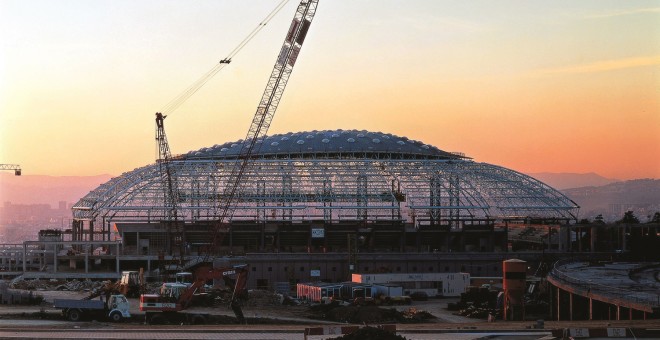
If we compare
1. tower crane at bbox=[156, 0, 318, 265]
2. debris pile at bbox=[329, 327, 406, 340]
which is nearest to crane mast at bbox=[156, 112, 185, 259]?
tower crane at bbox=[156, 0, 318, 265]

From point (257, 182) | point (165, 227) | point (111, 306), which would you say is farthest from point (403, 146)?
point (111, 306)

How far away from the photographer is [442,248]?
13012 centimetres

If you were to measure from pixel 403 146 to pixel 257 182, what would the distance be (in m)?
21.9

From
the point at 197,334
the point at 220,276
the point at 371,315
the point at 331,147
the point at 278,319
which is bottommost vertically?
the point at 278,319

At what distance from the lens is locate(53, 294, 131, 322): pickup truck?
71.2 meters

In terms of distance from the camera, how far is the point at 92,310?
7144 centimetres

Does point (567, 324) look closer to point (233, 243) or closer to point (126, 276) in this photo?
point (126, 276)

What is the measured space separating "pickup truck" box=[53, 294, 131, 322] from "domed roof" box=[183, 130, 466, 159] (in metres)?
65.5

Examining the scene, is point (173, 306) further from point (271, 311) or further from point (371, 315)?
point (371, 315)

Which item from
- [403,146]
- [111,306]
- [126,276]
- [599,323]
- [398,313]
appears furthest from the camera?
[403,146]

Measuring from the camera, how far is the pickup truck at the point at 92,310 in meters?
71.2

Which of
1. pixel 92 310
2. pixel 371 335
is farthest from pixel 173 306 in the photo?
pixel 371 335

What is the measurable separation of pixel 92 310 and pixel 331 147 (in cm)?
7156

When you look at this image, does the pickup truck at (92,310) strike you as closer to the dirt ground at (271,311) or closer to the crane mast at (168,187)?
the dirt ground at (271,311)
